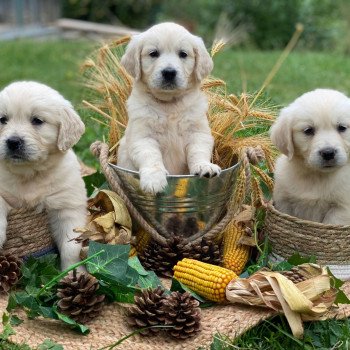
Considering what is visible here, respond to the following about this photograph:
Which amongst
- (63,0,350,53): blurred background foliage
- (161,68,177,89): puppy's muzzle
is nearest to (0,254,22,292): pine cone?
(161,68,177,89): puppy's muzzle

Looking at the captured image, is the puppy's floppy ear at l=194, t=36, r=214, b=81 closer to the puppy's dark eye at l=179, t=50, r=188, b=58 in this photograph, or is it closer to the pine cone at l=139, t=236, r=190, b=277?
the puppy's dark eye at l=179, t=50, r=188, b=58

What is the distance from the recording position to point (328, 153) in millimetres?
3557

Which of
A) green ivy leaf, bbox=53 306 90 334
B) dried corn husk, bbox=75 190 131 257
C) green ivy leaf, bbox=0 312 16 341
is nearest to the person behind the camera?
green ivy leaf, bbox=0 312 16 341

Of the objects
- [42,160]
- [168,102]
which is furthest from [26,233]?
[168,102]

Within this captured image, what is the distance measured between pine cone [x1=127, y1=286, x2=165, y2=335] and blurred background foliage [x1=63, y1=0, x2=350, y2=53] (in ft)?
31.4

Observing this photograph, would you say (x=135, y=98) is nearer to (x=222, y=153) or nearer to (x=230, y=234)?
(x=222, y=153)

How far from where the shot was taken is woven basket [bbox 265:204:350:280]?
3664mm

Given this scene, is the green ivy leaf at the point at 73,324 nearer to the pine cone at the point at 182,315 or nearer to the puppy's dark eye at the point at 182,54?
the pine cone at the point at 182,315

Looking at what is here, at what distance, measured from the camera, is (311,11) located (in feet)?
45.1

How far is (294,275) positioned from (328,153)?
25.2 inches

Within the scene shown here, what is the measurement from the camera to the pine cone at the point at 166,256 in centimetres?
384

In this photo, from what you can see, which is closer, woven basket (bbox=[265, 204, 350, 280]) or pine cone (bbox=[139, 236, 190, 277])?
woven basket (bbox=[265, 204, 350, 280])

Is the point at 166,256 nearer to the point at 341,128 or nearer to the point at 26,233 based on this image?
the point at 26,233

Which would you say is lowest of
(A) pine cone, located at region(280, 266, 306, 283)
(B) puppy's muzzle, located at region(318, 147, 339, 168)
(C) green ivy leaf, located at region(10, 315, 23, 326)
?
(C) green ivy leaf, located at region(10, 315, 23, 326)
